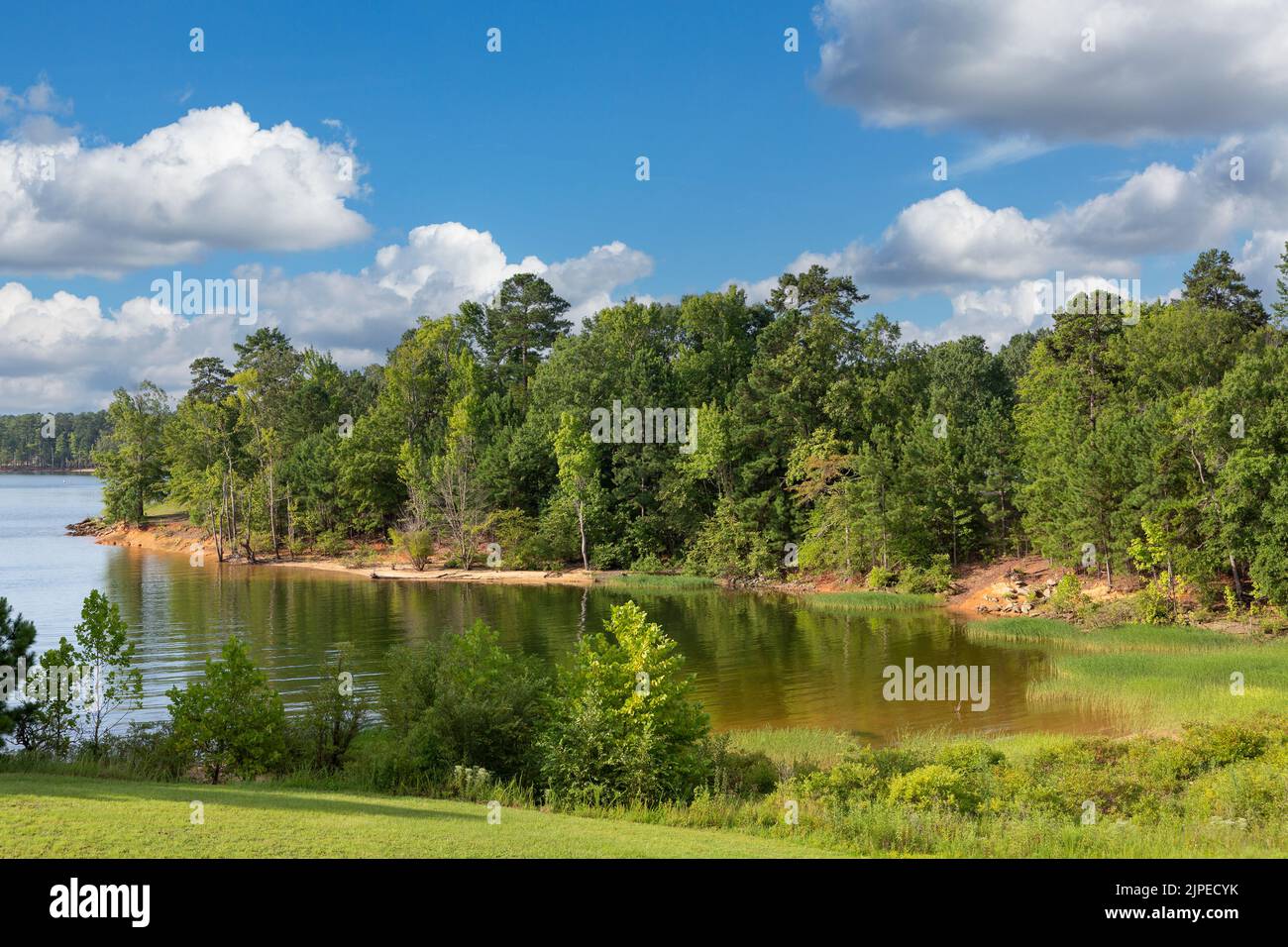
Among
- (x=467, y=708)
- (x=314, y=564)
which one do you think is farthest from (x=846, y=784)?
(x=314, y=564)

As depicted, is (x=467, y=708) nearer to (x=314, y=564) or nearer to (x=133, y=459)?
(x=314, y=564)

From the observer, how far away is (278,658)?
39.7 meters

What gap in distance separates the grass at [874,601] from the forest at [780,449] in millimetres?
2330

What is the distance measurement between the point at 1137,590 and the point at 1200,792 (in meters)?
32.2

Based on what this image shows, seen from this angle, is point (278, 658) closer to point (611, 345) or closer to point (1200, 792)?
point (1200, 792)

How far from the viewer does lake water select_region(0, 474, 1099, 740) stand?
32125 mm

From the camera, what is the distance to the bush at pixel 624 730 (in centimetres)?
1905

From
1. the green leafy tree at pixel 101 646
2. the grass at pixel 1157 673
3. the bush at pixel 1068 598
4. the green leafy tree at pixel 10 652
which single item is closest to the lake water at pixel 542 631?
the grass at pixel 1157 673

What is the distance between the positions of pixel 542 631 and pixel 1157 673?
88.2 feet

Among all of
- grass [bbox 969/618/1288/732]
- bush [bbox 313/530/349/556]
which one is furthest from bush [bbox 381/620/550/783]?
bush [bbox 313/530/349/556]

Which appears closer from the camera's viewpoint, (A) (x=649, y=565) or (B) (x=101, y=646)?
(B) (x=101, y=646)

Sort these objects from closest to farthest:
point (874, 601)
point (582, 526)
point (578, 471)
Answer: point (874, 601) → point (582, 526) → point (578, 471)

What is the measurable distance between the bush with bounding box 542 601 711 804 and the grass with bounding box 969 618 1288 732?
48.9 ft

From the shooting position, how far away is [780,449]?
72.4m
